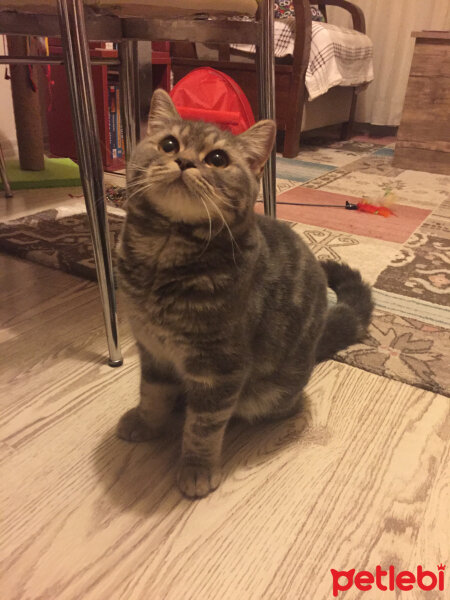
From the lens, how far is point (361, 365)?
3.66ft

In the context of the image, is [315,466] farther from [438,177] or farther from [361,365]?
[438,177]

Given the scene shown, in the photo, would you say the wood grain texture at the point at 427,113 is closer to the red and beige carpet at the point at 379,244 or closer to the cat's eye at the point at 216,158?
the red and beige carpet at the point at 379,244

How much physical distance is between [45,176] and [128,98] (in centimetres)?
102

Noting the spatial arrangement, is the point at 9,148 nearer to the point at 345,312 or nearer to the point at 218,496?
the point at 345,312

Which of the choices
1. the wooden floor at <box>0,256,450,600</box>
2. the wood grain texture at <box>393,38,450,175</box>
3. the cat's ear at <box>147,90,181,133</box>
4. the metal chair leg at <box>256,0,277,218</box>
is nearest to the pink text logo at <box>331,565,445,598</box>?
the wooden floor at <box>0,256,450,600</box>

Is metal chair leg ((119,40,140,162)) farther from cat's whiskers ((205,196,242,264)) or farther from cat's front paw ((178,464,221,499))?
cat's front paw ((178,464,221,499))

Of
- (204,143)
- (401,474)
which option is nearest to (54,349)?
(204,143)

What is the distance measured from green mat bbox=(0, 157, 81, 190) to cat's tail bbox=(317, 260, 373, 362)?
151 centimetres

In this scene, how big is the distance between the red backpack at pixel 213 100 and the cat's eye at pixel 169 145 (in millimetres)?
1178

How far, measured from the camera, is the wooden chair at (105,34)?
35.5 inches

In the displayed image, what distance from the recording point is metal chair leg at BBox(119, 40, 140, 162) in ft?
4.77

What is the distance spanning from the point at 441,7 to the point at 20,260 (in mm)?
3718

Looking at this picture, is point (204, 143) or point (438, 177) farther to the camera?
point (438, 177)

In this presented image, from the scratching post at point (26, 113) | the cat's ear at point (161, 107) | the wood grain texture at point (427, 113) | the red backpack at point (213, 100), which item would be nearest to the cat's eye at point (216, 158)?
the cat's ear at point (161, 107)
